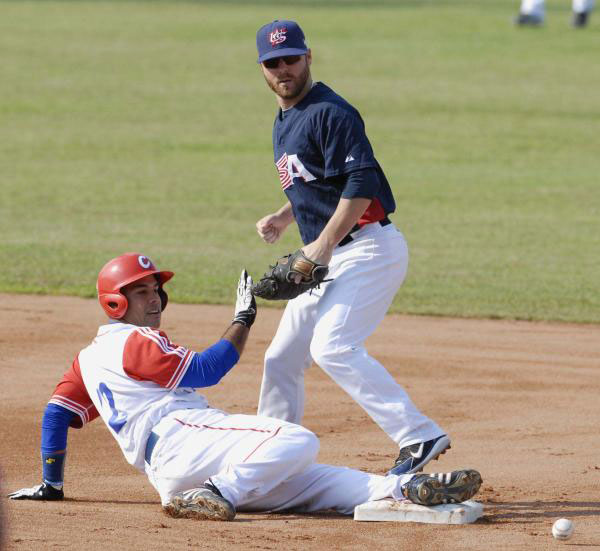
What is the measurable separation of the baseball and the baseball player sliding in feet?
1.45

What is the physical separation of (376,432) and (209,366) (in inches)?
86.4

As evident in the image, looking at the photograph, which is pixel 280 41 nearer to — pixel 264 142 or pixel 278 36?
pixel 278 36

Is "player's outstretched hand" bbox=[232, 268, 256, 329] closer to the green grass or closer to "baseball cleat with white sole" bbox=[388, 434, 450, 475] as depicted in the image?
"baseball cleat with white sole" bbox=[388, 434, 450, 475]

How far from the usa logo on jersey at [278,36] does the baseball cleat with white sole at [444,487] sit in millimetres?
2065

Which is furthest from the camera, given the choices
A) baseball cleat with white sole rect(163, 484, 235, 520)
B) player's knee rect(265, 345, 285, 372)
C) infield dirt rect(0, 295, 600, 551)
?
player's knee rect(265, 345, 285, 372)

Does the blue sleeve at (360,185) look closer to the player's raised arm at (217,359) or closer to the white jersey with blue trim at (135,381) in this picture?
the player's raised arm at (217,359)

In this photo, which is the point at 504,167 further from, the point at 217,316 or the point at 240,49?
the point at 240,49

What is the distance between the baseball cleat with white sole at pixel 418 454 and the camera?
5709mm

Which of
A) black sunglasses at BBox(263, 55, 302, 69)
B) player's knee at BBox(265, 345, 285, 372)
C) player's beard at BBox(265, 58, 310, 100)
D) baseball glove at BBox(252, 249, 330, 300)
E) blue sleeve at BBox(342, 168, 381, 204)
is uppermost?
black sunglasses at BBox(263, 55, 302, 69)

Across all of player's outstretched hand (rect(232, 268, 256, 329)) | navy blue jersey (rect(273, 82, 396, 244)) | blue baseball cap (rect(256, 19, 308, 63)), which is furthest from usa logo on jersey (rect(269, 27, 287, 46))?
player's outstretched hand (rect(232, 268, 256, 329))

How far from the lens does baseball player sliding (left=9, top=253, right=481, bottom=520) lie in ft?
18.1

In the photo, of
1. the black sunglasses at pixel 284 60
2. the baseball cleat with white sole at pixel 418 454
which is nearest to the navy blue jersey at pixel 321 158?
the black sunglasses at pixel 284 60

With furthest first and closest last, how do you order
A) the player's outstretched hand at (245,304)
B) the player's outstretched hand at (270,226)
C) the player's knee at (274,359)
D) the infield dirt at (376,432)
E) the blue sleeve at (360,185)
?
the player's outstretched hand at (270,226)
the player's knee at (274,359)
the player's outstretched hand at (245,304)
the blue sleeve at (360,185)
the infield dirt at (376,432)

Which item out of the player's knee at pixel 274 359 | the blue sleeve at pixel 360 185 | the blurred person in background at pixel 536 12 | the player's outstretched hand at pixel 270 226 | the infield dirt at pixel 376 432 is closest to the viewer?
the infield dirt at pixel 376 432
